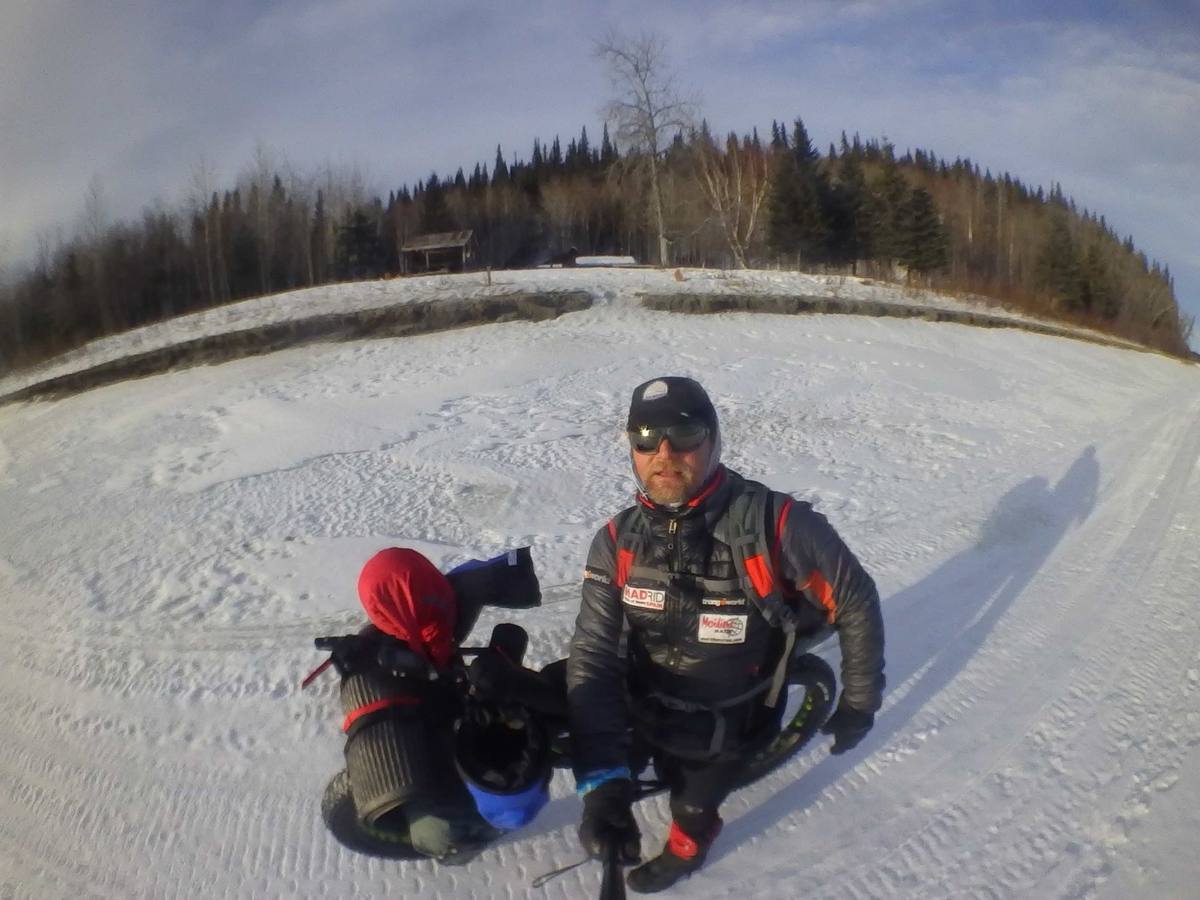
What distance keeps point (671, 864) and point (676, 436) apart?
4.93 ft

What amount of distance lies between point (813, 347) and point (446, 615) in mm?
12670

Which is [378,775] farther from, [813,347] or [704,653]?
[813,347]

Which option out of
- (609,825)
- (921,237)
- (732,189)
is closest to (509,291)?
(609,825)

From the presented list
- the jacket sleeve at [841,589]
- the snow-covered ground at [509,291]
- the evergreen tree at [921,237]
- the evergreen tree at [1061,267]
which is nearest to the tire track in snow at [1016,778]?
the jacket sleeve at [841,589]

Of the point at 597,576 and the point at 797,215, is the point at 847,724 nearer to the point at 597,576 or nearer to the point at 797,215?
the point at 597,576

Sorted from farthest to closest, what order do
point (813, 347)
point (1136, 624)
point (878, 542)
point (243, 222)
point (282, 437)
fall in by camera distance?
point (243, 222), point (813, 347), point (282, 437), point (878, 542), point (1136, 624)

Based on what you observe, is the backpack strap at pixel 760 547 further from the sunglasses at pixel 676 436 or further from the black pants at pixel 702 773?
the black pants at pixel 702 773

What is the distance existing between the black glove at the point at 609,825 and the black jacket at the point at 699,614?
0.12 metres

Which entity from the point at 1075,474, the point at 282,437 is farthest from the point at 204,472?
the point at 1075,474

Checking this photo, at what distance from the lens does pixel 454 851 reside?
2592 mm

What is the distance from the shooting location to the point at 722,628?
9.14 feet

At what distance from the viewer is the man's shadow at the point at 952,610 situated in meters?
3.29

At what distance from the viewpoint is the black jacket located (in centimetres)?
269

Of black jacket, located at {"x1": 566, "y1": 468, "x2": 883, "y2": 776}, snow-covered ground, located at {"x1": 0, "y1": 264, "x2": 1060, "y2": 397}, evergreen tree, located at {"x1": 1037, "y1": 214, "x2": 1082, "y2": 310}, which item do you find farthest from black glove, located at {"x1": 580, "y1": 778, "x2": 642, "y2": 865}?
evergreen tree, located at {"x1": 1037, "y1": 214, "x2": 1082, "y2": 310}
